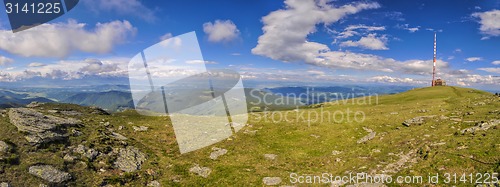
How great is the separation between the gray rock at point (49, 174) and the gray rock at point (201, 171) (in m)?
12.0

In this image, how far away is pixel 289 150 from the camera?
122 ft

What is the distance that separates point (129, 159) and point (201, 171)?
870 cm

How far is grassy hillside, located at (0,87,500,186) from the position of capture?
25.4 m

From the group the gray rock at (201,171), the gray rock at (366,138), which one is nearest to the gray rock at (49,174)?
the gray rock at (201,171)

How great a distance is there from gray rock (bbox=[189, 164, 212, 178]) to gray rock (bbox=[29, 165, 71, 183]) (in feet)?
39.3

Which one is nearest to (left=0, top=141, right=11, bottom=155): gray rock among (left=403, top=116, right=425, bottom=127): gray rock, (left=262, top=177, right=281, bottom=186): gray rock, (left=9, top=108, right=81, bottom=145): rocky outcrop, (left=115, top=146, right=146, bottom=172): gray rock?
(left=9, top=108, right=81, bottom=145): rocky outcrop

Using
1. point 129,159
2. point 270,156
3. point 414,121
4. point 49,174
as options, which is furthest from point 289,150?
point 49,174

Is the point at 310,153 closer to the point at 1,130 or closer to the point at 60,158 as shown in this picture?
the point at 60,158

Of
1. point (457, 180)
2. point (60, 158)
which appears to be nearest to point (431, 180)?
point (457, 180)

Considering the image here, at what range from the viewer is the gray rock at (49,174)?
77.6 ft

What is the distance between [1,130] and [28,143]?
4609mm

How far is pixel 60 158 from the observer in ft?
88.9

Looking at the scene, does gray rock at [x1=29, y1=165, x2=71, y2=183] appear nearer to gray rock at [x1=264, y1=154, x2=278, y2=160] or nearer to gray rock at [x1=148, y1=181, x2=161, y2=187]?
gray rock at [x1=148, y1=181, x2=161, y2=187]

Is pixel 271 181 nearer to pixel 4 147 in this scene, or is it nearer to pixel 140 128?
pixel 140 128
